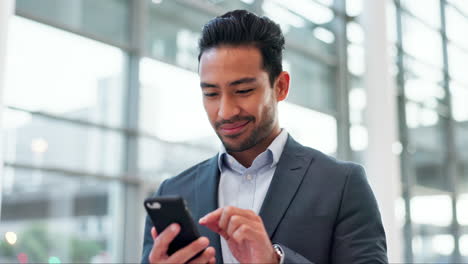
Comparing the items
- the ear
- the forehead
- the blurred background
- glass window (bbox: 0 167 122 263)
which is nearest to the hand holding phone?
the forehead

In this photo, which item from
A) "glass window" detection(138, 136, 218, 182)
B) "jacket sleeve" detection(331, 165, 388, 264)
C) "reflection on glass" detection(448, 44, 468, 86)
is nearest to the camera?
"jacket sleeve" detection(331, 165, 388, 264)

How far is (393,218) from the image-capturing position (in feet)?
22.0

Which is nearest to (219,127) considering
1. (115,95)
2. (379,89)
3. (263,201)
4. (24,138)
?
(263,201)

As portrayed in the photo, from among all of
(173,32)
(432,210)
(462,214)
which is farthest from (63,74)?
(462,214)

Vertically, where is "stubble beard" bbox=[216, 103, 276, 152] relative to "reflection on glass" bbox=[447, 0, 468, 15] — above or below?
below

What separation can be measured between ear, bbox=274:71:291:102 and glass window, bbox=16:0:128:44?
403 centimetres

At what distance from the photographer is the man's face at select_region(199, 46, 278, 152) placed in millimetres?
1576

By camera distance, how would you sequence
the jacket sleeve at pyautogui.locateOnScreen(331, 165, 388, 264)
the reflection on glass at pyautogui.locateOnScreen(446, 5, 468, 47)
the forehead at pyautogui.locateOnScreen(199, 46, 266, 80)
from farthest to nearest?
the reflection on glass at pyautogui.locateOnScreen(446, 5, 468, 47) → the forehead at pyautogui.locateOnScreen(199, 46, 266, 80) → the jacket sleeve at pyautogui.locateOnScreen(331, 165, 388, 264)

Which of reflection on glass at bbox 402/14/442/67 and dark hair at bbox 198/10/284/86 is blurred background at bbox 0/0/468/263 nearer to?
reflection on glass at bbox 402/14/442/67

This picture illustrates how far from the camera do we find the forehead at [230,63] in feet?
5.22

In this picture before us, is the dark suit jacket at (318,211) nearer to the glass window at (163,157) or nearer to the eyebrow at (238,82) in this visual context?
the eyebrow at (238,82)

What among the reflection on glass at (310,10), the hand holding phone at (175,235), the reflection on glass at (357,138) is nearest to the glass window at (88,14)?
the reflection on glass at (310,10)

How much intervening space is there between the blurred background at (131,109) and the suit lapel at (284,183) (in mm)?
1999

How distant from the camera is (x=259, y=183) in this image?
169 centimetres
